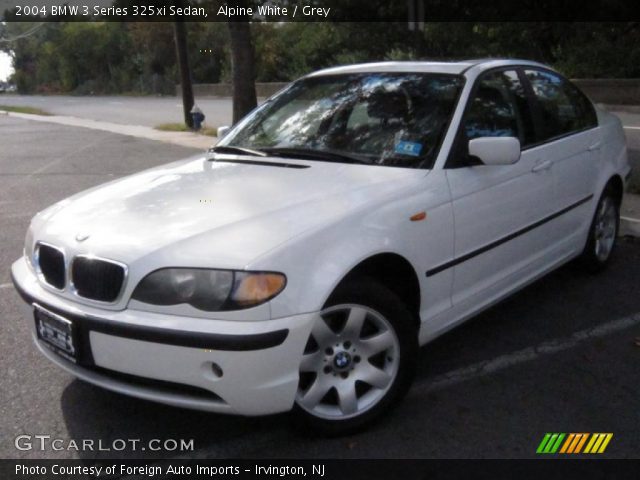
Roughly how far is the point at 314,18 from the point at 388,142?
833 centimetres

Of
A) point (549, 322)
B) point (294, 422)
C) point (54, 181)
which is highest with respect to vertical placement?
point (294, 422)

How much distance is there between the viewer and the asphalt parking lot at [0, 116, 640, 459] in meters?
3.03

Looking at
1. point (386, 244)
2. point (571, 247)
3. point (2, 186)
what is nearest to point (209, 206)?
point (386, 244)

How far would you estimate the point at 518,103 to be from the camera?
429 centimetres

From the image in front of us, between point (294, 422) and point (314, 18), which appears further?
point (314, 18)

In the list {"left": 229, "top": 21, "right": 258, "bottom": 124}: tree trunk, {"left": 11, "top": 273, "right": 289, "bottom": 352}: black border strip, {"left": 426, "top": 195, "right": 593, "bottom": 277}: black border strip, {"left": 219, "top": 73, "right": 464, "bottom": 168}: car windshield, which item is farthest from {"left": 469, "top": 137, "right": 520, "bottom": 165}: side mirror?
{"left": 229, "top": 21, "right": 258, "bottom": 124}: tree trunk

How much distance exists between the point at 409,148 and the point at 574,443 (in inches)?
62.8

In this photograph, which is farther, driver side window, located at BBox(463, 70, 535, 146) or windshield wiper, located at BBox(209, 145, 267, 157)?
windshield wiper, located at BBox(209, 145, 267, 157)

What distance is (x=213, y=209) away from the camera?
3.10 m

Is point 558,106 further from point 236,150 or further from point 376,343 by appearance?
point 376,343

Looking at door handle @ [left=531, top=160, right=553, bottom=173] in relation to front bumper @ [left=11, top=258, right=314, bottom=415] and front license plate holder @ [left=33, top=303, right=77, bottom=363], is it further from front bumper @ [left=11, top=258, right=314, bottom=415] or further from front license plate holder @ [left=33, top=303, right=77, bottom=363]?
front license plate holder @ [left=33, top=303, right=77, bottom=363]

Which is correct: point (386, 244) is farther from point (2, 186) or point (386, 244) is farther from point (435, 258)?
point (2, 186)

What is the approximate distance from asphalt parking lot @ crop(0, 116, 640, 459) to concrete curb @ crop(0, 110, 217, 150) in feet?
35.8

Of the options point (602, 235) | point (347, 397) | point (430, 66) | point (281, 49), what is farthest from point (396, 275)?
point (281, 49)
